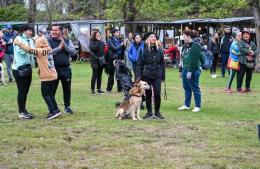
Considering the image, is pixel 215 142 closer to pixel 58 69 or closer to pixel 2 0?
pixel 58 69

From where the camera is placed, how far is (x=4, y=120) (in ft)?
34.3

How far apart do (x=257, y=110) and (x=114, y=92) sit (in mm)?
4922

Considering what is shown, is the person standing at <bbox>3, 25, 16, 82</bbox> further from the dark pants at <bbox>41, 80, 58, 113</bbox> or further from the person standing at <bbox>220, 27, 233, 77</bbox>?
the person standing at <bbox>220, 27, 233, 77</bbox>

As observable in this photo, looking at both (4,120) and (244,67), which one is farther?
(244,67)

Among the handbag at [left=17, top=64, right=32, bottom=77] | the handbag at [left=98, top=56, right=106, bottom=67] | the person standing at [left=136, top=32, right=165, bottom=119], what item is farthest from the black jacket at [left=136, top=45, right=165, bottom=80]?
the handbag at [left=98, top=56, right=106, bottom=67]

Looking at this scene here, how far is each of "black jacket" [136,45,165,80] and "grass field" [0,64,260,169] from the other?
950 millimetres

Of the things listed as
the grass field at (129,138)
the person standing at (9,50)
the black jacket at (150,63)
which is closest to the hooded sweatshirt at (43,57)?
the grass field at (129,138)

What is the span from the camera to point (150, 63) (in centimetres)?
1023

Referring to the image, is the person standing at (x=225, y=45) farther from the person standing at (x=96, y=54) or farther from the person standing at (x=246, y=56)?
the person standing at (x=96, y=54)

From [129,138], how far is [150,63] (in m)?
2.10

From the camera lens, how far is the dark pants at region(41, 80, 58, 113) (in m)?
10.3

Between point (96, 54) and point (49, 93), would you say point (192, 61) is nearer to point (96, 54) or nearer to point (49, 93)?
point (49, 93)

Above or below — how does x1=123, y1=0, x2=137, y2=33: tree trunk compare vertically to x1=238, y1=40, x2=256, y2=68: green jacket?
above

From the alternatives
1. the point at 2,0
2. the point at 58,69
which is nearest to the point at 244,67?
the point at 58,69
